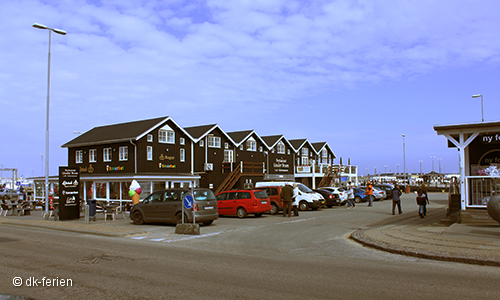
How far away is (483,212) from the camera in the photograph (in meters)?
14.6

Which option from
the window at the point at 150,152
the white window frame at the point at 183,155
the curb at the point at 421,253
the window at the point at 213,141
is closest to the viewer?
the curb at the point at 421,253

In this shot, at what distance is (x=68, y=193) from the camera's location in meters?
20.4

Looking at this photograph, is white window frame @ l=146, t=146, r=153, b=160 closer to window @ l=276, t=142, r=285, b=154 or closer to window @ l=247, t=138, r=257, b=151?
window @ l=247, t=138, r=257, b=151

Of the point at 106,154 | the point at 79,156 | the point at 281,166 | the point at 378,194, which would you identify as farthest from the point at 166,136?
the point at 378,194

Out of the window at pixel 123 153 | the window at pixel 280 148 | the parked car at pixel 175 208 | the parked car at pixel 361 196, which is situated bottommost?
the parked car at pixel 361 196

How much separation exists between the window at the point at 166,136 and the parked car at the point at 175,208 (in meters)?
16.8

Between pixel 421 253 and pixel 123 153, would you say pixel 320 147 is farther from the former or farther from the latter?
pixel 421 253

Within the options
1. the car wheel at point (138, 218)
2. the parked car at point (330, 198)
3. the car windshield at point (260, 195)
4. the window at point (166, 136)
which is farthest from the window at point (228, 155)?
the car wheel at point (138, 218)

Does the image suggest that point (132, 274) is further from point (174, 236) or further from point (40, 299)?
point (174, 236)

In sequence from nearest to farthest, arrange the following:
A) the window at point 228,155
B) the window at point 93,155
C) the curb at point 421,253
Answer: the curb at point 421,253, the window at point 93,155, the window at point 228,155

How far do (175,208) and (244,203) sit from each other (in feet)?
16.8

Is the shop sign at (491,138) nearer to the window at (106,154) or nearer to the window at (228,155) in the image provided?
the window at (228,155)

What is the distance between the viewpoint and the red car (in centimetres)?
2127

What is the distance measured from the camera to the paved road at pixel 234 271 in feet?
20.7
